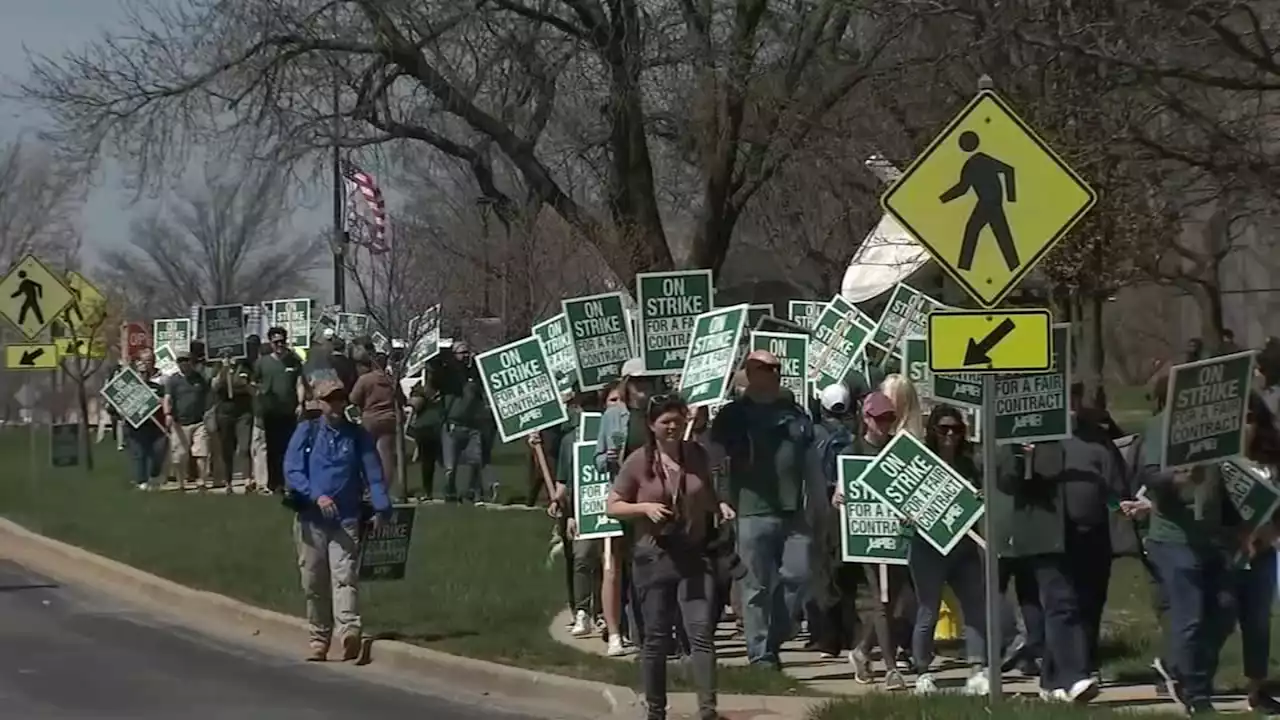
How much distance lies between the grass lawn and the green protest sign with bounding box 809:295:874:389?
2.70 meters

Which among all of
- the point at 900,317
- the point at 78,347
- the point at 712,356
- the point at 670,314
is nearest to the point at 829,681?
the point at 712,356

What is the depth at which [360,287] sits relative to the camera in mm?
28828

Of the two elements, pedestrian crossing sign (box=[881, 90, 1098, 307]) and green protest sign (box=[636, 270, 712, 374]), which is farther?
green protest sign (box=[636, 270, 712, 374])

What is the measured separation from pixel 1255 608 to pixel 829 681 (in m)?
2.55

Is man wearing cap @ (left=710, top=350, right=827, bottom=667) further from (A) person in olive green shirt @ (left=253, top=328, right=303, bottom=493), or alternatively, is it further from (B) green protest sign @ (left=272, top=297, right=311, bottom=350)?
(B) green protest sign @ (left=272, top=297, right=311, bottom=350)

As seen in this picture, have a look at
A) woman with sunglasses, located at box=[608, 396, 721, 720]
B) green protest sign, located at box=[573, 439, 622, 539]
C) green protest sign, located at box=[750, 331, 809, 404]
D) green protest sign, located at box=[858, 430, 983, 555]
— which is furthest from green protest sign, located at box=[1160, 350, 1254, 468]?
green protest sign, located at box=[750, 331, 809, 404]

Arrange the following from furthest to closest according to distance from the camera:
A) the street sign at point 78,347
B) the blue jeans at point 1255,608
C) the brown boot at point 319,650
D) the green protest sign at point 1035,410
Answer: the street sign at point 78,347 → the brown boot at point 319,650 → the green protest sign at point 1035,410 → the blue jeans at point 1255,608

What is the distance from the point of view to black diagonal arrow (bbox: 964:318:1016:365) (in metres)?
9.33

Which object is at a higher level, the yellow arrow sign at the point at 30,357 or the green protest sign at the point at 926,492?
the yellow arrow sign at the point at 30,357

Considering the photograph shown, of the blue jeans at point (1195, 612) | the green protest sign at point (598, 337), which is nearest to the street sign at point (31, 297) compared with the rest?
the green protest sign at point (598, 337)

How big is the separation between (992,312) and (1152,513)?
2269 mm

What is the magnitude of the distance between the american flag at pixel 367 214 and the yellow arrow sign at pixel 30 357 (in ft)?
20.1

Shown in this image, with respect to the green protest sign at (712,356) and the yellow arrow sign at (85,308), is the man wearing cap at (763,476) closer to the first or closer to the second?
the green protest sign at (712,356)

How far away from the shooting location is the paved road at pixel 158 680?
11.7 m
